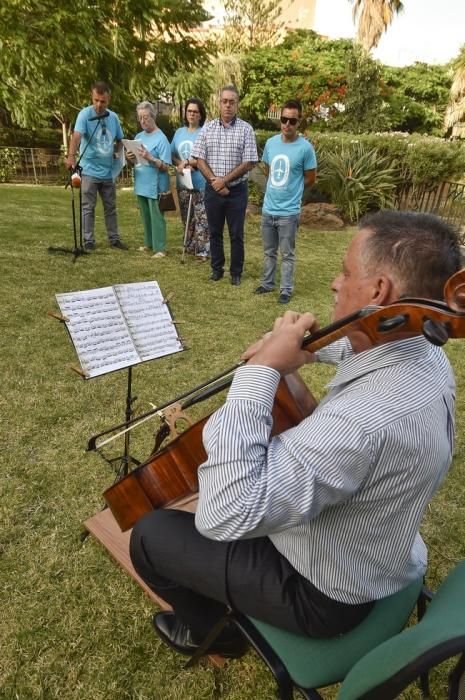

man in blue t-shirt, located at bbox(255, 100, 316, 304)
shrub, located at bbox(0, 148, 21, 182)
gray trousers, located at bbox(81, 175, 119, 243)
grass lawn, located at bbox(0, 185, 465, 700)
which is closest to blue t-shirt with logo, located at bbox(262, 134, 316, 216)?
man in blue t-shirt, located at bbox(255, 100, 316, 304)

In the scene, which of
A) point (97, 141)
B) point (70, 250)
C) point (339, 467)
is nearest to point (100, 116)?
point (97, 141)

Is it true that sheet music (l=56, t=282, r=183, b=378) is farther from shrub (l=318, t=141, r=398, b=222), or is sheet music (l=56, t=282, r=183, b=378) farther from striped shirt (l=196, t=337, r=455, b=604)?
shrub (l=318, t=141, r=398, b=222)

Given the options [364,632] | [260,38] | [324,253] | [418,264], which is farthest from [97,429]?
[260,38]

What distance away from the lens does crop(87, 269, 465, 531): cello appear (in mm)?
1108

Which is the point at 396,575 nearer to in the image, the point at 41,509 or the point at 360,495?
the point at 360,495

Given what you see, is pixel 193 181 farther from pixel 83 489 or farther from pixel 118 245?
pixel 83 489

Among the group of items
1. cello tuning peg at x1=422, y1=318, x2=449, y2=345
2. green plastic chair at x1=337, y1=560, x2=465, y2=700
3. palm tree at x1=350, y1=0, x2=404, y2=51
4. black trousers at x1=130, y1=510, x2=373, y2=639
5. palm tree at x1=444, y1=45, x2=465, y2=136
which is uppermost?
palm tree at x1=350, y1=0, x2=404, y2=51

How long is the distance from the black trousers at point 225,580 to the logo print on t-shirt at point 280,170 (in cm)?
444

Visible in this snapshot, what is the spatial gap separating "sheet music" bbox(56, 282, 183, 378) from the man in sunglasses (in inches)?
140

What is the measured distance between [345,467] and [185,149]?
20.1 feet

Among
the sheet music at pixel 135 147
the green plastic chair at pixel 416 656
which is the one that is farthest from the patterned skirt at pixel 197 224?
the green plastic chair at pixel 416 656

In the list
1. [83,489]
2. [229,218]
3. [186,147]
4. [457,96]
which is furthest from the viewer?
[457,96]

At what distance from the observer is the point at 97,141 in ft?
19.9

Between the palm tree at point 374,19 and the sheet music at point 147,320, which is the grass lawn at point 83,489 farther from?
the palm tree at point 374,19
